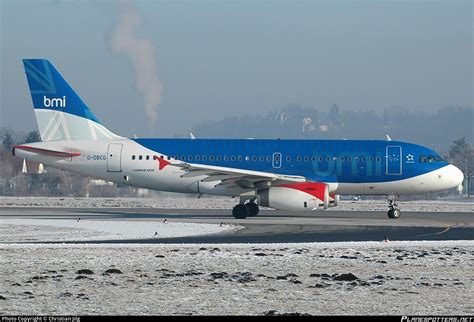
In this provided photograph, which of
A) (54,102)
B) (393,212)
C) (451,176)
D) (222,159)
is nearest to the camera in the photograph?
(393,212)

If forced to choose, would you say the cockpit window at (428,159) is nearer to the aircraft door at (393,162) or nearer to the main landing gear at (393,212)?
the aircraft door at (393,162)

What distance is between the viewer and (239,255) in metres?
23.9

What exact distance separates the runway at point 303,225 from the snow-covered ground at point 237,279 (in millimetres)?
2972

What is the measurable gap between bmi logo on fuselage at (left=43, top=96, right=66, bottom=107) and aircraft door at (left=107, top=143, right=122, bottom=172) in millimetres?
3959

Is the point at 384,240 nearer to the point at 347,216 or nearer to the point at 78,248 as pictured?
the point at 78,248

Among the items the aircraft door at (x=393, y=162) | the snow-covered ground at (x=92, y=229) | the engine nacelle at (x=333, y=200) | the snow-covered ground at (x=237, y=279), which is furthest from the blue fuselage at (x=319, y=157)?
the snow-covered ground at (x=237, y=279)

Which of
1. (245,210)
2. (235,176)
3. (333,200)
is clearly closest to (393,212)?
(333,200)

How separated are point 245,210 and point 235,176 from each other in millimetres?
1964

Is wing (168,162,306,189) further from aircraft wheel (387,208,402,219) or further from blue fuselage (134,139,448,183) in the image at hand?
aircraft wheel (387,208,402,219)

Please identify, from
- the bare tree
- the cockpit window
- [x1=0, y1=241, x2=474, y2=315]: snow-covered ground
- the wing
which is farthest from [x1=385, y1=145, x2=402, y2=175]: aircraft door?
the bare tree

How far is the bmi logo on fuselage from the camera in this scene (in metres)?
46.5

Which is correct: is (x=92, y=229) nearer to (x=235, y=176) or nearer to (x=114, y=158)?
(x=235, y=176)

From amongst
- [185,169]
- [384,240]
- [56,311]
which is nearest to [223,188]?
[185,169]

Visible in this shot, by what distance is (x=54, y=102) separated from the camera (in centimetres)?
4647
